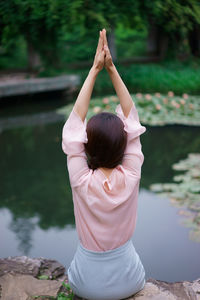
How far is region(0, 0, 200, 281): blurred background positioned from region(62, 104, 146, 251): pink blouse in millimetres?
898

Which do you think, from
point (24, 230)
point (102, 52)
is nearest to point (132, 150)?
point (102, 52)

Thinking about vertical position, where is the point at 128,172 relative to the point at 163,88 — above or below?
above

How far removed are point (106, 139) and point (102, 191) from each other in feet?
0.63

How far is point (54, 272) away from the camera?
2082 mm

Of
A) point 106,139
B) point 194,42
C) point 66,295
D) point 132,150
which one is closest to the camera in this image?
point 106,139

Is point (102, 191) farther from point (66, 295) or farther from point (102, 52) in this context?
point (66, 295)

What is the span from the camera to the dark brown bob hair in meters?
1.24

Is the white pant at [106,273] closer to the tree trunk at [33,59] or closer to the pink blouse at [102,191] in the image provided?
the pink blouse at [102,191]

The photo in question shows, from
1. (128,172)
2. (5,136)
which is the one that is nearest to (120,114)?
(128,172)

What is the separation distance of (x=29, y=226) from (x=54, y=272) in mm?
919

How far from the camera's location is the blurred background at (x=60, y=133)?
2209mm

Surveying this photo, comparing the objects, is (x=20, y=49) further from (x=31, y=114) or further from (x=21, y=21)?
(x=21, y=21)

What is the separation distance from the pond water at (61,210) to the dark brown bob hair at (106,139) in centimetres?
129

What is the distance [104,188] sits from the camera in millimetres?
1270
